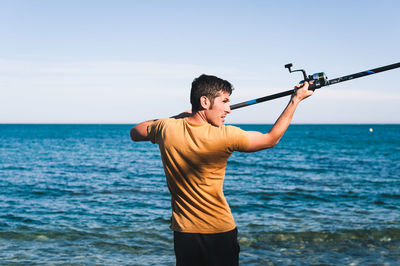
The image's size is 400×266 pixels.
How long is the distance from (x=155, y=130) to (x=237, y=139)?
0.73 metres

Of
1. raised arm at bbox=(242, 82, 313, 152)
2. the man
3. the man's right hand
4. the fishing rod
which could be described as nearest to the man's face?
the man

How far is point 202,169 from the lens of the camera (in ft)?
9.04

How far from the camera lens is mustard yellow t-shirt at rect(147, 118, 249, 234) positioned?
267 cm

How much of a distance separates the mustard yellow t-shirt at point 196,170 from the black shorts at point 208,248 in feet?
0.16

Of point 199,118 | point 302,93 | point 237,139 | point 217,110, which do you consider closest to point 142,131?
point 199,118

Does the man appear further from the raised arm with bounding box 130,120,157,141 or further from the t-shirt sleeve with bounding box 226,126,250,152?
the raised arm with bounding box 130,120,157,141

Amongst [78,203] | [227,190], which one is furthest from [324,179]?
[78,203]

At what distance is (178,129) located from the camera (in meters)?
2.79

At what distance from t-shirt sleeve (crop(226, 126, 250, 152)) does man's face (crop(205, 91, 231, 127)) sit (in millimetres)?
183

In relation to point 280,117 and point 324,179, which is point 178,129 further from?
point 324,179

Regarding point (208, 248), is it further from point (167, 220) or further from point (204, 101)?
point (167, 220)

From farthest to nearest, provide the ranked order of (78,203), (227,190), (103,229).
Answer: (227,190), (78,203), (103,229)

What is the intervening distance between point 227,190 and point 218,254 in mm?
13943

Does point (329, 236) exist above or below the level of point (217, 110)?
below
